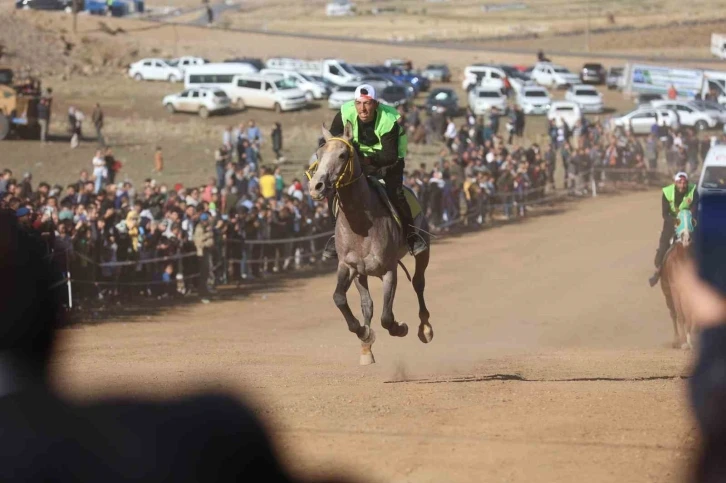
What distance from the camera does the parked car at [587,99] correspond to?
5631 centimetres

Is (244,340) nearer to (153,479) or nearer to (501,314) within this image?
(501,314)

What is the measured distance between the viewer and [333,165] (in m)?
10.7

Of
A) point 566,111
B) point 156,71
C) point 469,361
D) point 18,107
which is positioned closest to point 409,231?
point 469,361

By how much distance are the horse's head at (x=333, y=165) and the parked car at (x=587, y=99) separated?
1828 inches

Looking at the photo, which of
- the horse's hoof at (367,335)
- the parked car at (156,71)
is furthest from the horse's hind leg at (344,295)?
the parked car at (156,71)

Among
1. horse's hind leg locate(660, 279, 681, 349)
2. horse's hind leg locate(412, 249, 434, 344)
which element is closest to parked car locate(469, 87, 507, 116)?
horse's hind leg locate(660, 279, 681, 349)

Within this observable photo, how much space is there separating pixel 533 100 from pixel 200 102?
52.9 ft

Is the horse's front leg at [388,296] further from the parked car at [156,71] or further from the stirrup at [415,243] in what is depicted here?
the parked car at [156,71]

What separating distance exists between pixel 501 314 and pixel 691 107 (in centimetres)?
3283

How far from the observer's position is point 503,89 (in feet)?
196

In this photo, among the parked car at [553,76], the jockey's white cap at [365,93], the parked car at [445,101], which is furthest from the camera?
the parked car at [553,76]

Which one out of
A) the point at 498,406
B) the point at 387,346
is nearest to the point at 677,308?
the point at 387,346

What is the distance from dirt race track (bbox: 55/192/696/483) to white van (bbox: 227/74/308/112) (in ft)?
90.3

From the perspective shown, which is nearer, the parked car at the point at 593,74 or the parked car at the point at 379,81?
the parked car at the point at 379,81
